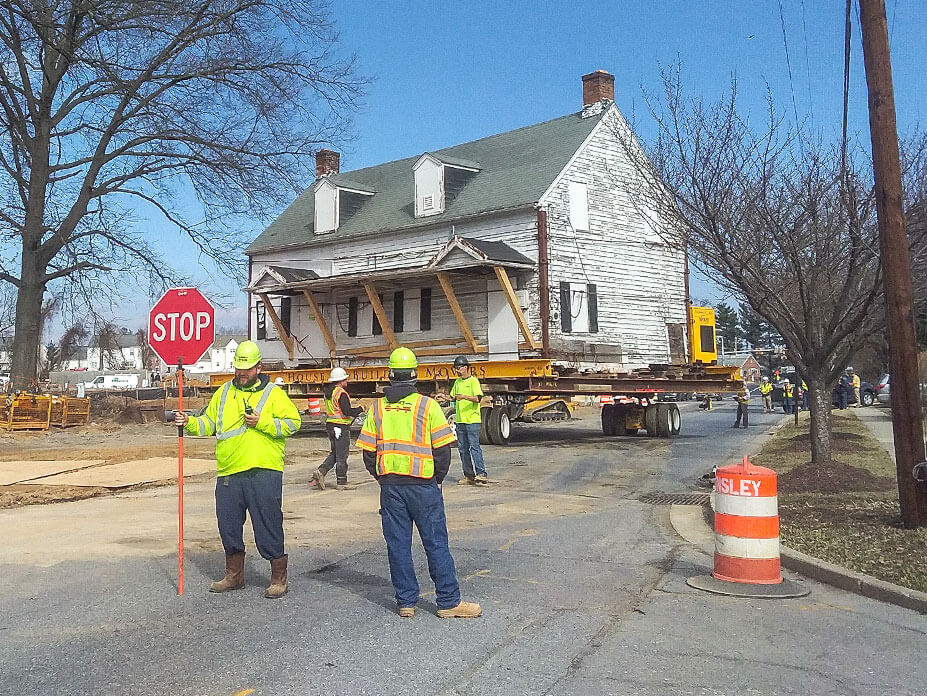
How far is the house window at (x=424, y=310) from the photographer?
25.2 m

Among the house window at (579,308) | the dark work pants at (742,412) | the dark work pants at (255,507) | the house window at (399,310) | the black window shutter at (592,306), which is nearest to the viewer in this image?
the dark work pants at (255,507)

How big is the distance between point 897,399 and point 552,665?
5.38m

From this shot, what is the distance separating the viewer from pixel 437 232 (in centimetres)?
2506

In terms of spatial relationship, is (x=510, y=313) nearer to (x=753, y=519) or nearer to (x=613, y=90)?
(x=613, y=90)

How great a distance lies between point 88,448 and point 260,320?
9782 millimetres

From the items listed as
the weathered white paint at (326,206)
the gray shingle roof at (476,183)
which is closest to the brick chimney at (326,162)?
the gray shingle roof at (476,183)

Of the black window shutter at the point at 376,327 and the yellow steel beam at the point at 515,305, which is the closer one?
the yellow steel beam at the point at 515,305

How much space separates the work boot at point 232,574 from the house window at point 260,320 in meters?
23.6

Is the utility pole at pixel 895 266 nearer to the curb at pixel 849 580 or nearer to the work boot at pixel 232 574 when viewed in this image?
the curb at pixel 849 580

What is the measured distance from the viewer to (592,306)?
23.5 meters

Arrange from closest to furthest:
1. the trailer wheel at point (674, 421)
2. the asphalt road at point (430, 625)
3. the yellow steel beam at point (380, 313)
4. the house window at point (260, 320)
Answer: the asphalt road at point (430, 625), the trailer wheel at point (674, 421), the yellow steel beam at point (380, 313), the house window at point (260, 320)

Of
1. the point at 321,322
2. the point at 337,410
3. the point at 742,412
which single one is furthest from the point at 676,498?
the point at 742,412

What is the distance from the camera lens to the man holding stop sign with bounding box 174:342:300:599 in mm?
6430

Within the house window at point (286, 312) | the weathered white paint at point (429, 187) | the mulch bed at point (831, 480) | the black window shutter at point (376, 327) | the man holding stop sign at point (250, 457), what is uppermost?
the weathered white paint at point (429, 187)
